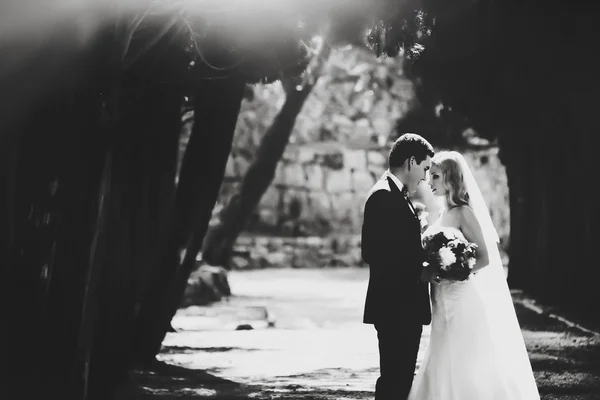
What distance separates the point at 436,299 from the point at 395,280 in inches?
22.8

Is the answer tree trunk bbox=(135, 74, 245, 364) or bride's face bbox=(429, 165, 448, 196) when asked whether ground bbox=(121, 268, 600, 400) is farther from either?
bride's face bbox=(429, 165, 448, 196)

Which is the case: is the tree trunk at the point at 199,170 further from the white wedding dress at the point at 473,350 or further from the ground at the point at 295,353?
the white wedding dress at the point at 473,350

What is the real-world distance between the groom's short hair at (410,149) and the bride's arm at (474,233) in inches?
18.7

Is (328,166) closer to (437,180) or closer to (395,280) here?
(437,180)

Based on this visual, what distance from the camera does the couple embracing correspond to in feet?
17.8

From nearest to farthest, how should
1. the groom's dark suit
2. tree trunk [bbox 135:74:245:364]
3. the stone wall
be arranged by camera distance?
the groom's dark suit, tree trunk [bbox 135:74:245:364], the stone wall

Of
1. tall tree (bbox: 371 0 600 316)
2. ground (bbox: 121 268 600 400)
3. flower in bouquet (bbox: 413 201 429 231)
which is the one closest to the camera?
flower in bouquet (bbox: 413 201 429 231)

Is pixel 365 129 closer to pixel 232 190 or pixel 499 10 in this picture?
pixel 232 190

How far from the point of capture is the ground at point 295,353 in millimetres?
8273

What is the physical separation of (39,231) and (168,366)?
4250mm

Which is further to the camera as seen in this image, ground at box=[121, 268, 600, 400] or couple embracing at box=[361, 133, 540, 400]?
ground at box=[121, 268, 600, 400]

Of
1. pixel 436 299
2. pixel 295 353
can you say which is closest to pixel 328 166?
pixel 295 353

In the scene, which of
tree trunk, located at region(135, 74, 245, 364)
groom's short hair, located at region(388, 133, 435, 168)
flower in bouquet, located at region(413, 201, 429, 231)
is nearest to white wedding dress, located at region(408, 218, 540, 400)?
flower in bouquet, located at region(413, 201, 429, 231)

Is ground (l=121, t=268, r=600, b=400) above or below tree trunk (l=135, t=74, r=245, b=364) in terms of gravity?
below
